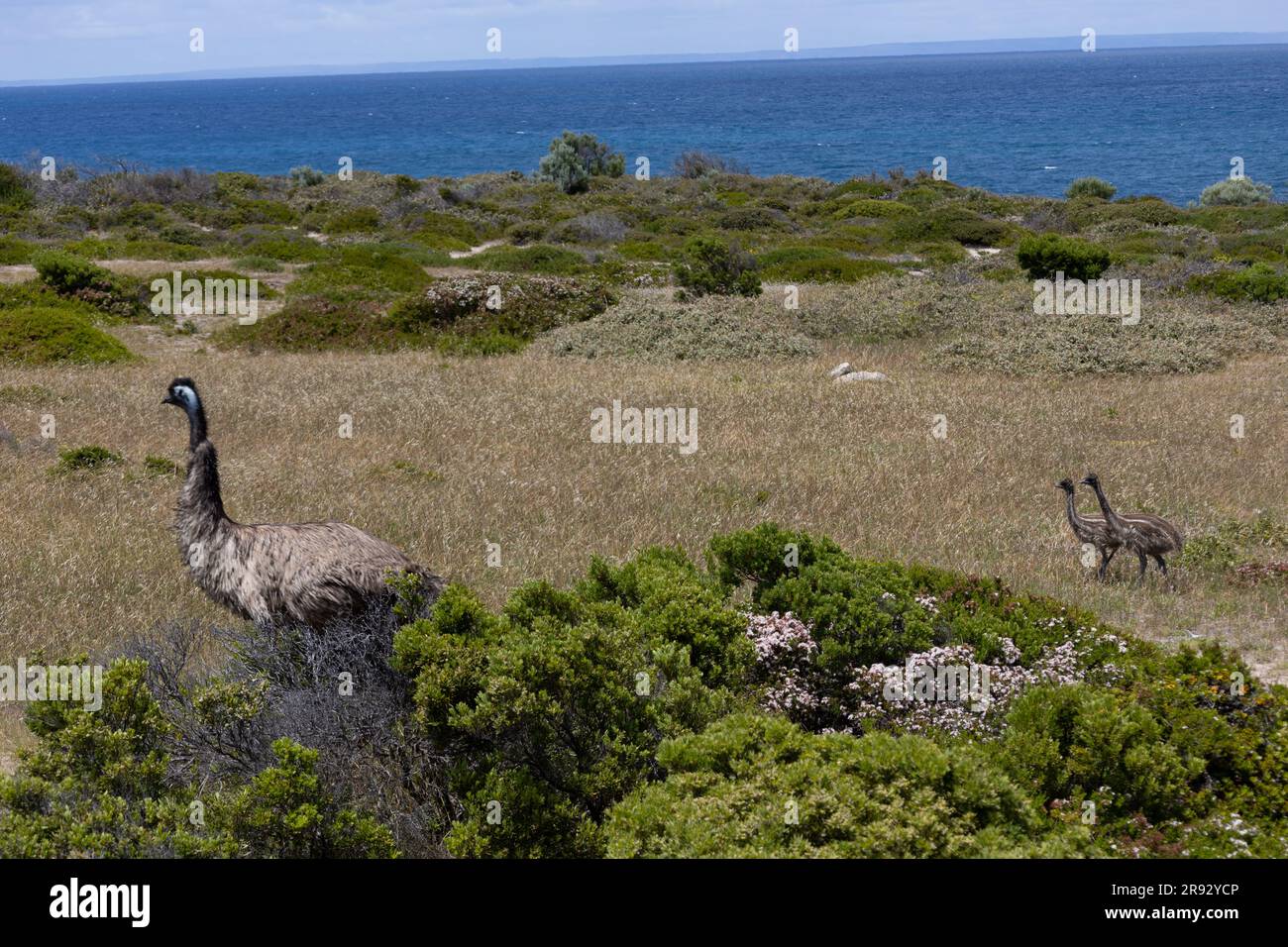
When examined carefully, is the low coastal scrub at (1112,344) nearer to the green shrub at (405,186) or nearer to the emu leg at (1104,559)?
the emu leg at (1104,559)

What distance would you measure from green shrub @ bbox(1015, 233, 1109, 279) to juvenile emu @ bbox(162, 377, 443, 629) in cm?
2602

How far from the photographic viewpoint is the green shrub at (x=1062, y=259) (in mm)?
29266

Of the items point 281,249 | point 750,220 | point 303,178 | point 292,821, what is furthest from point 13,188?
point 292,821

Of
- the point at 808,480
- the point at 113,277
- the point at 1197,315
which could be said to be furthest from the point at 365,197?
the point at 808,480

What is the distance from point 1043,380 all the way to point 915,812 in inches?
671

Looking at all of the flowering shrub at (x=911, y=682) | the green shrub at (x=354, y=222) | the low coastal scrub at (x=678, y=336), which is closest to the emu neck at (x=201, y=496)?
the flowering shrub at (x=911, y=682)

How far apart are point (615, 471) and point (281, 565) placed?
22.7 feet

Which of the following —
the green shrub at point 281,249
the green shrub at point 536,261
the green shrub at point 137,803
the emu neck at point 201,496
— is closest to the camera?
the green shrub at point 137,803

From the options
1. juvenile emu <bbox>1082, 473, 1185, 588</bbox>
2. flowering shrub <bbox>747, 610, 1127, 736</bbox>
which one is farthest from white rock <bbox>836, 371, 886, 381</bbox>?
flowering shrub <bbox>747, 610, 1127, 736</bbox>

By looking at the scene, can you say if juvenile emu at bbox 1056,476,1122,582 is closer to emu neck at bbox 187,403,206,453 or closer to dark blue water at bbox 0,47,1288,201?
emu neck at bbox 187,403,206,453

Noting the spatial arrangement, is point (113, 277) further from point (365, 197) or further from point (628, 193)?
point (628, 193)

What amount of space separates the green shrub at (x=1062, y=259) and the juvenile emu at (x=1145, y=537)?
21.0 metres

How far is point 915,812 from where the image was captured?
4324 mm

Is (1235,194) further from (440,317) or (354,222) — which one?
(440,317)
